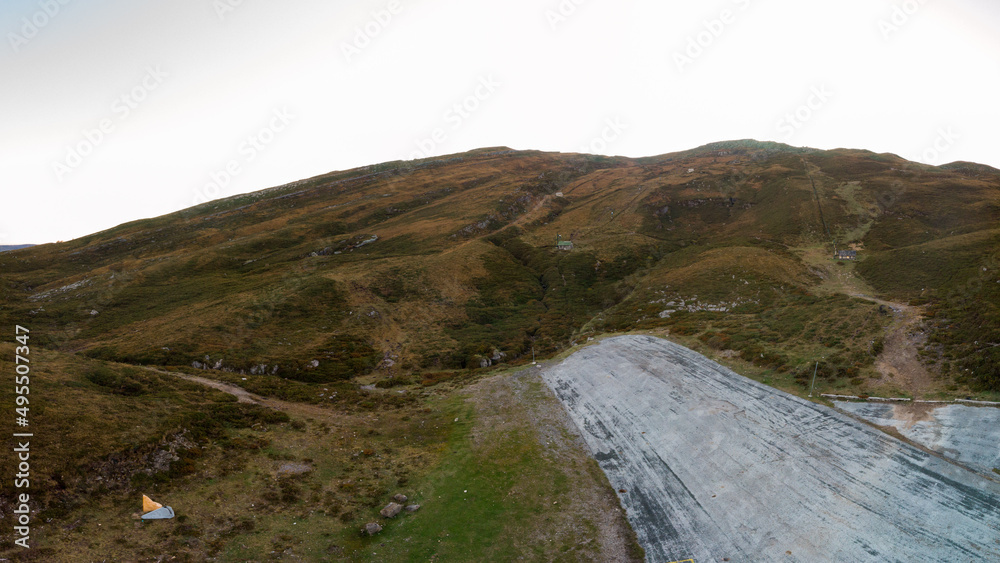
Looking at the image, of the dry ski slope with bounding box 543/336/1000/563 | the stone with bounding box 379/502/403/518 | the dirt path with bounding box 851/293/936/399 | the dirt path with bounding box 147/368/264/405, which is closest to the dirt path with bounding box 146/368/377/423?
the dirt path with bounding box 147/368/264/405

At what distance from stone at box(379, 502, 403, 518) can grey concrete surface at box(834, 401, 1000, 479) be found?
33.8m

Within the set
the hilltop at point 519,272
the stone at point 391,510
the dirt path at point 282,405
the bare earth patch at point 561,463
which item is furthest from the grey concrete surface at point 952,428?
the dirt path at point 282,405

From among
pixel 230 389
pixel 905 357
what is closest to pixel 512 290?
pixel 230 389

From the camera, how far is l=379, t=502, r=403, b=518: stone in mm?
25728

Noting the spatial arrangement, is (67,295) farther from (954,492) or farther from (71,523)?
(954,492)

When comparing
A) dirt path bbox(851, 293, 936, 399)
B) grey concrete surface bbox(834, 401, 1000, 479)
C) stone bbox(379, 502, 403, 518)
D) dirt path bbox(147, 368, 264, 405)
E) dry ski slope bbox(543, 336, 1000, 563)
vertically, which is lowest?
stone bbox(379, 502, 403, 518)

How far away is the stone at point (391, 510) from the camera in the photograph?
25.7m

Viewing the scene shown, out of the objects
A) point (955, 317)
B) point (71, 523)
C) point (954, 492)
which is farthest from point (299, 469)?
point (955, 317)

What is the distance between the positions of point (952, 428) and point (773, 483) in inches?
464

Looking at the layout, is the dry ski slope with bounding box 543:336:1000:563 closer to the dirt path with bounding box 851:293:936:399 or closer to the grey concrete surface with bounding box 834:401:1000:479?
the grey concrete surface with bounding box 834:401:1000:479

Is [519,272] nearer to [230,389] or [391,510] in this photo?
[230,389]

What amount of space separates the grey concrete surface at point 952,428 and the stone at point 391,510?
111 feet

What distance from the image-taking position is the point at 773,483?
2505 centimetres

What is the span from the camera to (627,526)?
24750mm
